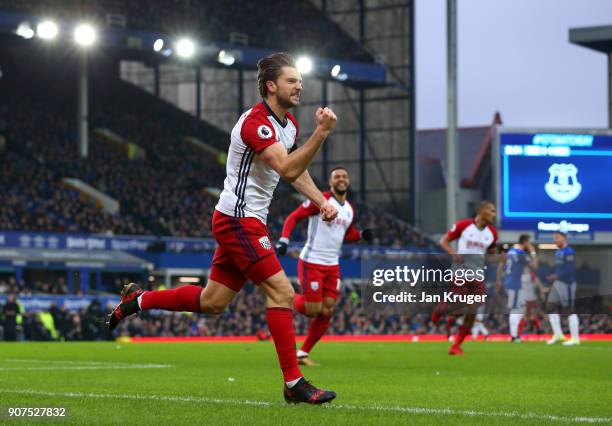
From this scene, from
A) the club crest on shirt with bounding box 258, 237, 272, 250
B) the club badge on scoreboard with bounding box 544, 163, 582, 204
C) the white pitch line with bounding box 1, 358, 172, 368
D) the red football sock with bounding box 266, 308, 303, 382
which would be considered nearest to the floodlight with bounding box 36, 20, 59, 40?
the club badge on scoreboard with bounding box 544, 163, 582, 204

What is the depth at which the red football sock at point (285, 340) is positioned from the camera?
6980mm

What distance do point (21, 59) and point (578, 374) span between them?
41774 mm

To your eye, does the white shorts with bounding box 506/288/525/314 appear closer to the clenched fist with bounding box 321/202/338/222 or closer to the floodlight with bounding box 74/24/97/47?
the clenched fist with bounding box 321/202/338/222

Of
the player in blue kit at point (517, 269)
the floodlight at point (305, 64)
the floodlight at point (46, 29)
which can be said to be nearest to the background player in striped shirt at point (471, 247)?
the player in blue kit at point (517, 269)

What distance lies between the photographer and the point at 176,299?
7.79 m

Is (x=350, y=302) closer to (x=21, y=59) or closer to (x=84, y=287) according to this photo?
(x=84, y=287)

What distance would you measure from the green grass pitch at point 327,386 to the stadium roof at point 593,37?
3544cm

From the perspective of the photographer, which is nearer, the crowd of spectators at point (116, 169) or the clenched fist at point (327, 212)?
the clenched fist at point (327, 212)

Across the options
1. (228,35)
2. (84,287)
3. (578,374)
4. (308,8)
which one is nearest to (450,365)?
(578,374)

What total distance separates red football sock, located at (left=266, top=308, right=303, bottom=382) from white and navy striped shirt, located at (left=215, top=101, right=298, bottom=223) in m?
0.61

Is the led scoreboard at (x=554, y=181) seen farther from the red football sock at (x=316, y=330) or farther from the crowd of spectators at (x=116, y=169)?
the red football sock at (x=316, y=330)

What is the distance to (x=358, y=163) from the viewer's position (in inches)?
2083

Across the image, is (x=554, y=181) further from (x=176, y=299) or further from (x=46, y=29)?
(x=176, y=299)

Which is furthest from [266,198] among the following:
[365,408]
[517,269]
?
[517,269]
